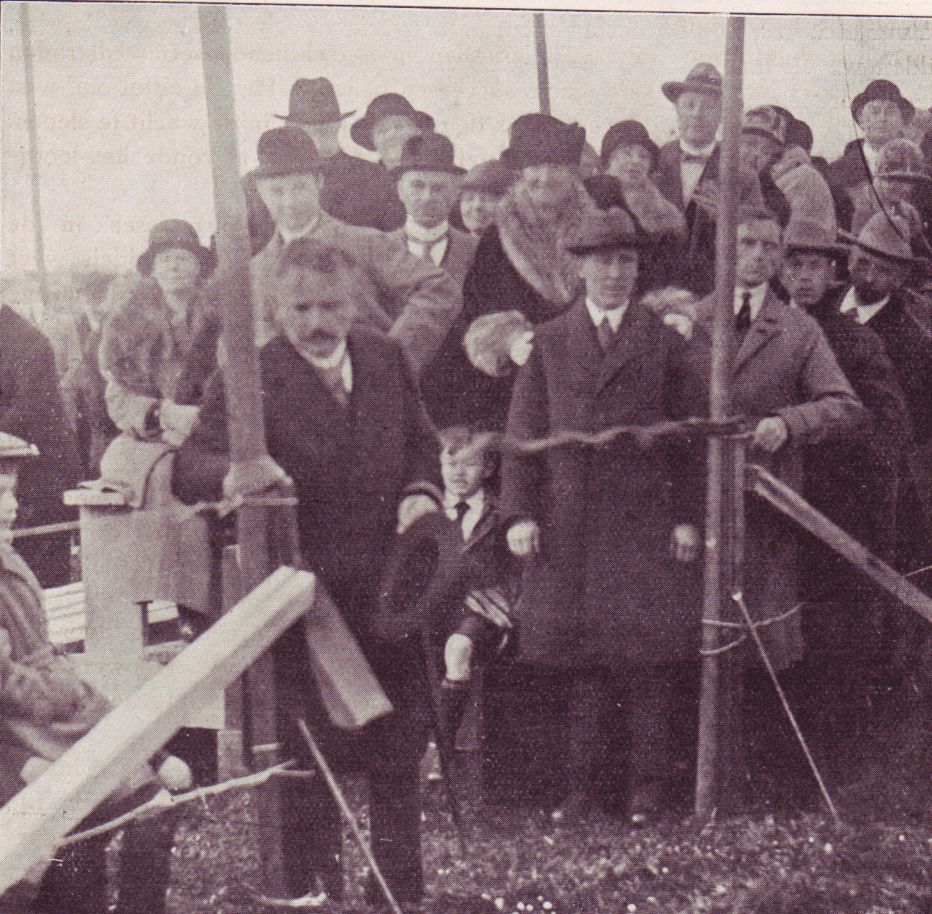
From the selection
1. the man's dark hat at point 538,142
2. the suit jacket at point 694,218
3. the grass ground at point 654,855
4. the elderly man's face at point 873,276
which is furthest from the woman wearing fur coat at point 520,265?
the grass ground at point 654,855

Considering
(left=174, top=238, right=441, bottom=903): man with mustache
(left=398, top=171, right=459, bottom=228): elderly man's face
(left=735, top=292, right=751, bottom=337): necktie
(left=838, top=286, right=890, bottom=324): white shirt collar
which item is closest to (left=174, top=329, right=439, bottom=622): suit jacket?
(left=174, top=238, right=441, bottom=903): man with mustache

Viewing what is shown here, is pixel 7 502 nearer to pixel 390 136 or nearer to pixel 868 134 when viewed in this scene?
pixel 390 136

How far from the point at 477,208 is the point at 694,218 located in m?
0.68

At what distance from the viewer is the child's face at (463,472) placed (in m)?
3.81

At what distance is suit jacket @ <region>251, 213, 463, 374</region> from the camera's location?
370 centimetres

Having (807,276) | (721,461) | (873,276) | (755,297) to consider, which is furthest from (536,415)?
(873,276)

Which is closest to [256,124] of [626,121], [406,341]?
[406,341]

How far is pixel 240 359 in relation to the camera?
3580 millimetres

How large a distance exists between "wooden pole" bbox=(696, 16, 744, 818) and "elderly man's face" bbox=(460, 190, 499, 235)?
2.37 ft

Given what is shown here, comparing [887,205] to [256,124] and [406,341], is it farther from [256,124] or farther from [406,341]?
[256,124]

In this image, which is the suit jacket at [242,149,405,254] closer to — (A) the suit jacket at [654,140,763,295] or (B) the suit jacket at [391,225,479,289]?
(B) the suit jacket at [391,225,479,289]

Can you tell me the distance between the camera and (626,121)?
3.86 meters

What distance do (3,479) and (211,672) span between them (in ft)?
2.76

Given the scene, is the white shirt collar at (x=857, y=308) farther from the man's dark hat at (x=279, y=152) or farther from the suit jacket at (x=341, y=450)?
the man's dark hat at (x=279, y=152)
